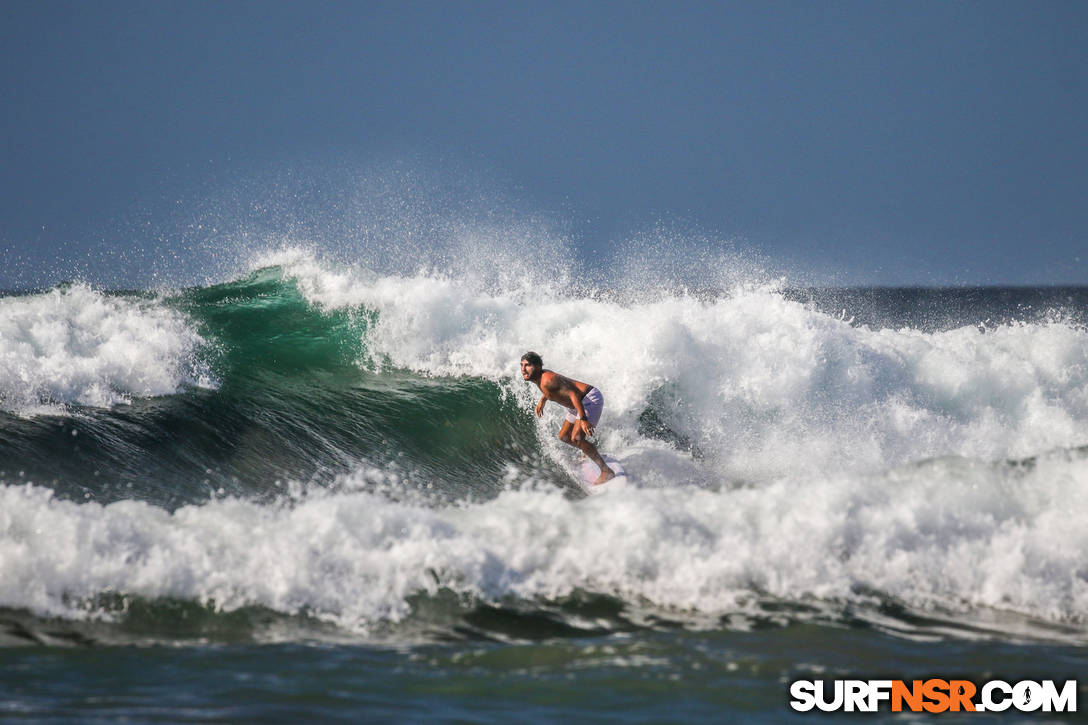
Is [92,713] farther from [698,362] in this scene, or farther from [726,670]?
[698,362]

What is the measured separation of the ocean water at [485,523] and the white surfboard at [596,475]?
143 mm

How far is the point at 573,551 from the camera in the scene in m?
6.45

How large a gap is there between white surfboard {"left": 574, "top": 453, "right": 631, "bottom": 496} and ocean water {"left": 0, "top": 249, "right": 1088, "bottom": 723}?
0.14 metres

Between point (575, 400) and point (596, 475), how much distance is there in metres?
0.86

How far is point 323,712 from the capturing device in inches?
169

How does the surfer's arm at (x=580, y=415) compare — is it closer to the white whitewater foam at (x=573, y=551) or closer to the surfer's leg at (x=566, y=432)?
the surfer's leg at (x=566, y=432)

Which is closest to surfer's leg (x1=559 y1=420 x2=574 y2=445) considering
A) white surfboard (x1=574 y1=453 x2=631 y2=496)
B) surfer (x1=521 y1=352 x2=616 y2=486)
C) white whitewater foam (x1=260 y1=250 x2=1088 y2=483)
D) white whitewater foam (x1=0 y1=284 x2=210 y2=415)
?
surfer (x1=521 y1=352 x2=616 y2=486)

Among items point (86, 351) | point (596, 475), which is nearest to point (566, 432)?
point (596, 475)

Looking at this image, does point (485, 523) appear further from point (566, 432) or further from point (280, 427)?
point (280, 427)

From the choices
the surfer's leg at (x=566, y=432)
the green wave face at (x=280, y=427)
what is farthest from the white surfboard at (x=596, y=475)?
the green wave face at (x=280, y=427)

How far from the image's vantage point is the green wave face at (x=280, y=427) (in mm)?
8812

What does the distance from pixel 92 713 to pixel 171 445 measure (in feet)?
18.4

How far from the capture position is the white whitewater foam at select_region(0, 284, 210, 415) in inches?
390

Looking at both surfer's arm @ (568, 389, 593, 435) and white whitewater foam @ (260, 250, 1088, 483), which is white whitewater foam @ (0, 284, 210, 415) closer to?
white whitewater foam @ (260, 250, 1088, 483)
